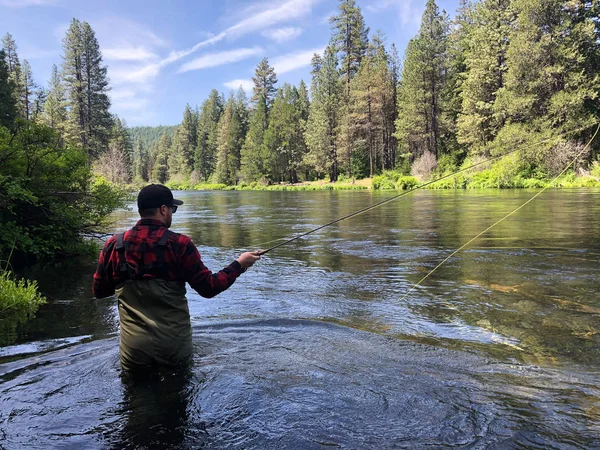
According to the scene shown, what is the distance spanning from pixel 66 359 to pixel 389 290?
4842 mm

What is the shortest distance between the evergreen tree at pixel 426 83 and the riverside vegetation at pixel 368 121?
16 centimetres

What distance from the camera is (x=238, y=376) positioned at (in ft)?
13.4

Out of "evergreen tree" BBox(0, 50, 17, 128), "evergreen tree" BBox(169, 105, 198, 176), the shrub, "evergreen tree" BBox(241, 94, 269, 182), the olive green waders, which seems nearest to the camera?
the olive green waders

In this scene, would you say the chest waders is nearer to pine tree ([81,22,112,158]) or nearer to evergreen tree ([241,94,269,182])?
pine tree ([81,22,112,158])

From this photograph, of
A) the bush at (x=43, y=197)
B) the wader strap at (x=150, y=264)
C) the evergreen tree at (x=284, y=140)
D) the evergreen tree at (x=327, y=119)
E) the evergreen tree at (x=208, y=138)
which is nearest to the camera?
the wader strap at (x=150, y=264)

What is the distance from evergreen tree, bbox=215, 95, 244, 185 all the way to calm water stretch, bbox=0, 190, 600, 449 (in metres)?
78.5

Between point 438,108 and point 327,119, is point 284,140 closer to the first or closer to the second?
point 327,119

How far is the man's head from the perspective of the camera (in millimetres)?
3543

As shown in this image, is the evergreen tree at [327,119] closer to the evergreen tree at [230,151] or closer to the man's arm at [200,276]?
the evergreen tree at [230,151]

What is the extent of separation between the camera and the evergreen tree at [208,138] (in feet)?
325

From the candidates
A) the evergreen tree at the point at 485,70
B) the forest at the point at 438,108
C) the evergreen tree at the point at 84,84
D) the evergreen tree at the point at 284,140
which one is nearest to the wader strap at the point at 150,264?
the forest at the point at 438,108

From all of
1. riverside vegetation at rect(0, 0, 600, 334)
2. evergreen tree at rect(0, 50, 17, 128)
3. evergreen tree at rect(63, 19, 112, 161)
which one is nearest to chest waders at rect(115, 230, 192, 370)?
riverside vegetation at rect(0, 0, 600, 334)

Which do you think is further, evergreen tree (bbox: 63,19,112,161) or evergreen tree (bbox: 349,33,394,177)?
evergreen tree (bbox: 349,33,394,177)

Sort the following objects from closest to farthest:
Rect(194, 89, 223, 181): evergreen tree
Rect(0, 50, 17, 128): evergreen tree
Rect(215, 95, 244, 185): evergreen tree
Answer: Rect(0, 50, 17, 128): evergreen tree, Rect(215, 95, 244, 185): evergreen tree, Rect(194, 89, 223, 181): evergreen tree
